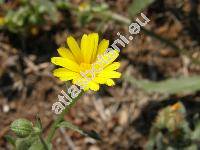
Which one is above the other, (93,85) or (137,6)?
(137,6)

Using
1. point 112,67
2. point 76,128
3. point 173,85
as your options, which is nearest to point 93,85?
point 112,67

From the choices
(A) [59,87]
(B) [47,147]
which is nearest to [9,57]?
(A) [59,87]

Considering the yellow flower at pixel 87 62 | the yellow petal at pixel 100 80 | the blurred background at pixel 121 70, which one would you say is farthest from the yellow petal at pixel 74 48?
the blurred background at pixel 121 70

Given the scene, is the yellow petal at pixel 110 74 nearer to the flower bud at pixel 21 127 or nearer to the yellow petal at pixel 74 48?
the yellow petal at pixel 74 48

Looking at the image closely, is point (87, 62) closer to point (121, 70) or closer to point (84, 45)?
point (84, 45)

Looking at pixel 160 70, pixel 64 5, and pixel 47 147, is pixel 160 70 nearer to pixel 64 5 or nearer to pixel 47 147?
pixel 64 5

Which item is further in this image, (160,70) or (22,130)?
(160,70)

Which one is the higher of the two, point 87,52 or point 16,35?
point 16,35

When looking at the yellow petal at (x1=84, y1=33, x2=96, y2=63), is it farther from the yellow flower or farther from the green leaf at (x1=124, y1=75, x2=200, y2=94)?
the green leaf at (x1=124, y1=75, x2=200, y2=94)
